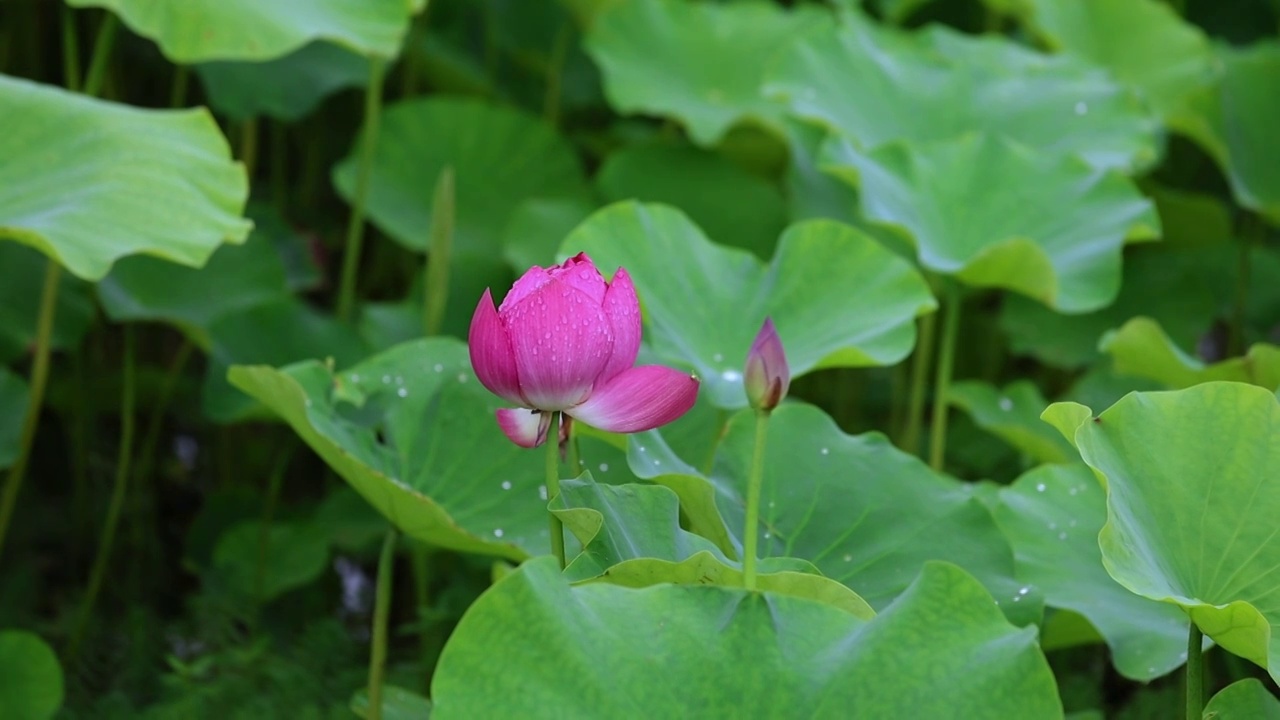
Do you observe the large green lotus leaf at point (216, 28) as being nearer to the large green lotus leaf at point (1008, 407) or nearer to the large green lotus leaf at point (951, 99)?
the large green lotus leaf at point (951, 99)

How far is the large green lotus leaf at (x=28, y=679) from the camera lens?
46.1 inches

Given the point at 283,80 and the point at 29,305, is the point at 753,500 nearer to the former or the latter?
the point at 29,305

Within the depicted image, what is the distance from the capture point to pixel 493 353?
26.9 inches

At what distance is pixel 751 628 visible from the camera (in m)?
0.65

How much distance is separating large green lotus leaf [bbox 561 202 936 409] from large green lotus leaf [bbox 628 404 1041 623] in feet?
0.39

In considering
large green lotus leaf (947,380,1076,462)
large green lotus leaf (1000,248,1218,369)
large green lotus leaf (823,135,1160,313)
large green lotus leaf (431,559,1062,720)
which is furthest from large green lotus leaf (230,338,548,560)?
large green lotus leaf (1000,248,1218,369)

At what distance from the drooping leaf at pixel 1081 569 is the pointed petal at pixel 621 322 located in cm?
41

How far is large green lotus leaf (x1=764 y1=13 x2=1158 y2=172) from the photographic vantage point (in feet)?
5.25

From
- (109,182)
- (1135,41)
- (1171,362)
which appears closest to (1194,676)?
(1171,362)

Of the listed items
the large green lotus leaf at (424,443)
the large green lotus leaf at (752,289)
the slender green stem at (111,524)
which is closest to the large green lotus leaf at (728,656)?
the large green lotus leaf at (424,443)

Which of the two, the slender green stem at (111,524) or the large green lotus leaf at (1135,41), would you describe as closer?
the slender green stem at (111,524)

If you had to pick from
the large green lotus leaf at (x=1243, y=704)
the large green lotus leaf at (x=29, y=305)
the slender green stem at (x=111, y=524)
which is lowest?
the slender green stem at (x=111, y=524)

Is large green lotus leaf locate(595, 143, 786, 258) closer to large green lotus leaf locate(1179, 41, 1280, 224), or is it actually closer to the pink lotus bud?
large green lotus leaf locate(1179, 41, 1280, 224)

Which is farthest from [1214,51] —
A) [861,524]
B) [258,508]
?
[258,508]
